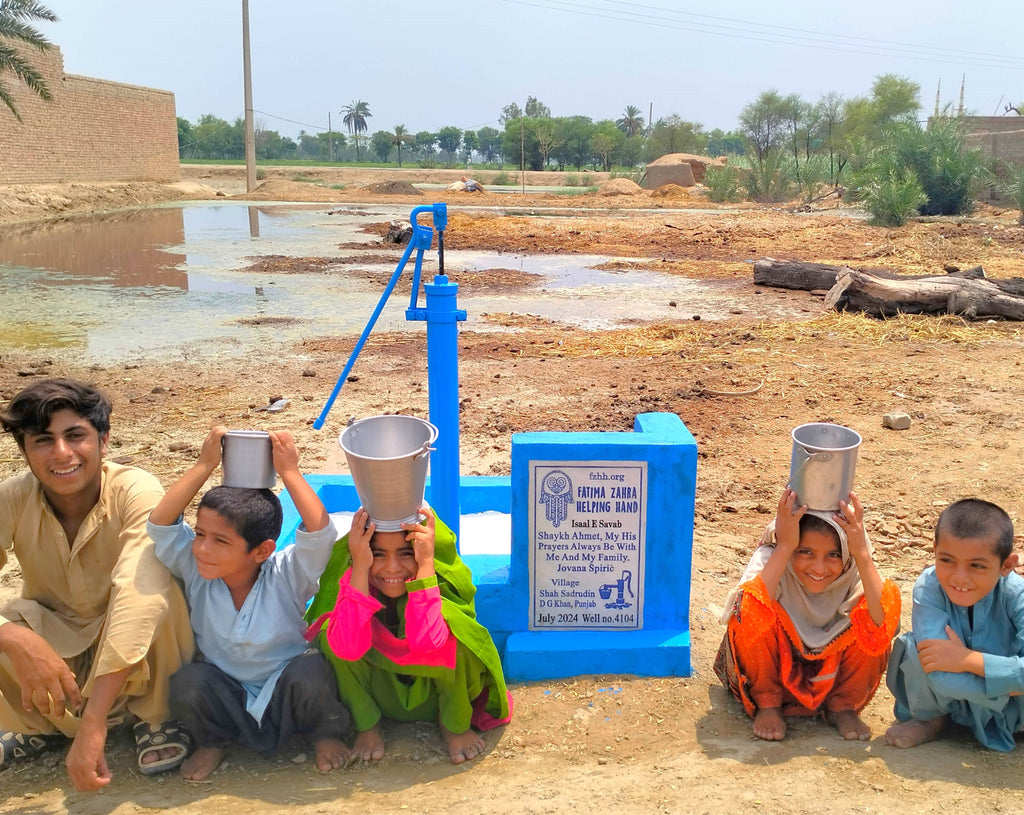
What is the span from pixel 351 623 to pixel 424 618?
0.63ft

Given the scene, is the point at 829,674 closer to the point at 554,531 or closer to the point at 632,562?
the point at 632,562

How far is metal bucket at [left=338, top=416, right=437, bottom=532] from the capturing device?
2.31m

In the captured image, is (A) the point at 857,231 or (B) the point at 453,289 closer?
(B) the point at 453,289

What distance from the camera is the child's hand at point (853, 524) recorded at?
2.46m

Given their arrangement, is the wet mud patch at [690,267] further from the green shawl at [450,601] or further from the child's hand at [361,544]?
the child's hand at [361,544]

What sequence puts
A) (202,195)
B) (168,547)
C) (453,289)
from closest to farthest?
(168,547)
(453,289)
(202,195)

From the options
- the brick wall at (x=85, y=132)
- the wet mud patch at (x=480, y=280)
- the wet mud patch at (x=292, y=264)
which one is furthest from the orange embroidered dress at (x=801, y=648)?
the brick wall at (x=85, y=132)

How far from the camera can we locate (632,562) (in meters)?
3.02

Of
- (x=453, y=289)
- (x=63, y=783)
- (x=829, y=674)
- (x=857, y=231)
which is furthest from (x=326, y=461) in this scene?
(x=857, y=231)

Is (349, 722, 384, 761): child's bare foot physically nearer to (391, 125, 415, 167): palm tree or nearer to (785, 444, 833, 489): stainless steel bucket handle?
(785, 444, 833, 489): stainless steel bucket handle

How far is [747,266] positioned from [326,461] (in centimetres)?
1035

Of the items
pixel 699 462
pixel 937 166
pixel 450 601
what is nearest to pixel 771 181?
pixel 937 166

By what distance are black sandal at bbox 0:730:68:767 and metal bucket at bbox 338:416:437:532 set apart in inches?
→ 47.5

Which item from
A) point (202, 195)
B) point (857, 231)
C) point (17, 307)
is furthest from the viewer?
point (202, 195)
